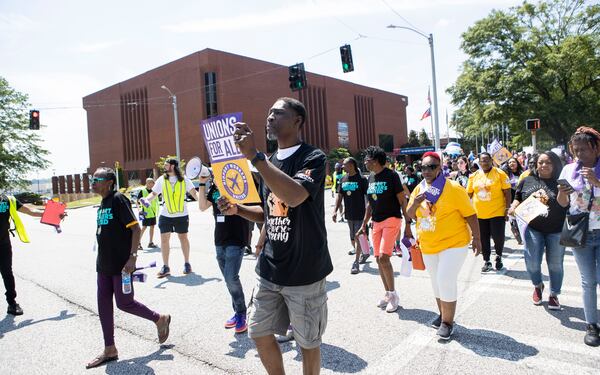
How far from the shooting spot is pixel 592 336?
3.87 metres

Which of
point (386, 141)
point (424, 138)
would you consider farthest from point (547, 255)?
point (424, 138)

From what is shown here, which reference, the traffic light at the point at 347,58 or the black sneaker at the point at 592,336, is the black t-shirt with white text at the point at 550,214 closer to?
the black sneaker at the point at 592,336

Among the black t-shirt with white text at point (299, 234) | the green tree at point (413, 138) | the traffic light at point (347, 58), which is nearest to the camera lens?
the black t-shirt with white text at point (299, 234)

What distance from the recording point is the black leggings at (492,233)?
6.74m

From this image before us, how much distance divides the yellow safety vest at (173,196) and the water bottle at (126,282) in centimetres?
332

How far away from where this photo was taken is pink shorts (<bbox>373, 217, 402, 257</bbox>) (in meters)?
5.33

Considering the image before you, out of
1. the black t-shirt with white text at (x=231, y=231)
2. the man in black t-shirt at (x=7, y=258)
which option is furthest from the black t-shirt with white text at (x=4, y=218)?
the black t-shirt with white text at (x=231, y=231)

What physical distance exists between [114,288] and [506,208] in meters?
5.72

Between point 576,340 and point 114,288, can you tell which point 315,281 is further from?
point 576,340

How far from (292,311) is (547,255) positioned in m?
3.76

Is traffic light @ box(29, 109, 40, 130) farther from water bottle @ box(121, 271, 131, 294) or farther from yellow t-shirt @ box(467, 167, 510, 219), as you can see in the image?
yellow t-shirt @ box(467, 167, 510, 219)

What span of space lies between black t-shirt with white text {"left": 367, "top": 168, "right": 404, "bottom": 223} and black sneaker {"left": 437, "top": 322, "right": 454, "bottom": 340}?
1.72 metres

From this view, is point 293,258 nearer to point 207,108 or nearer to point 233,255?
point 233,255

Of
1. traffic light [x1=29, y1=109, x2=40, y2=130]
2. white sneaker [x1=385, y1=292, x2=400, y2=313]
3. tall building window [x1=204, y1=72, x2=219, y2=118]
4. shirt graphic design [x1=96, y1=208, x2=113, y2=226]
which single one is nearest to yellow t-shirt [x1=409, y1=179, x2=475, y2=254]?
white sneaker [x1=385, y1=292, x2=400, y2=313]
